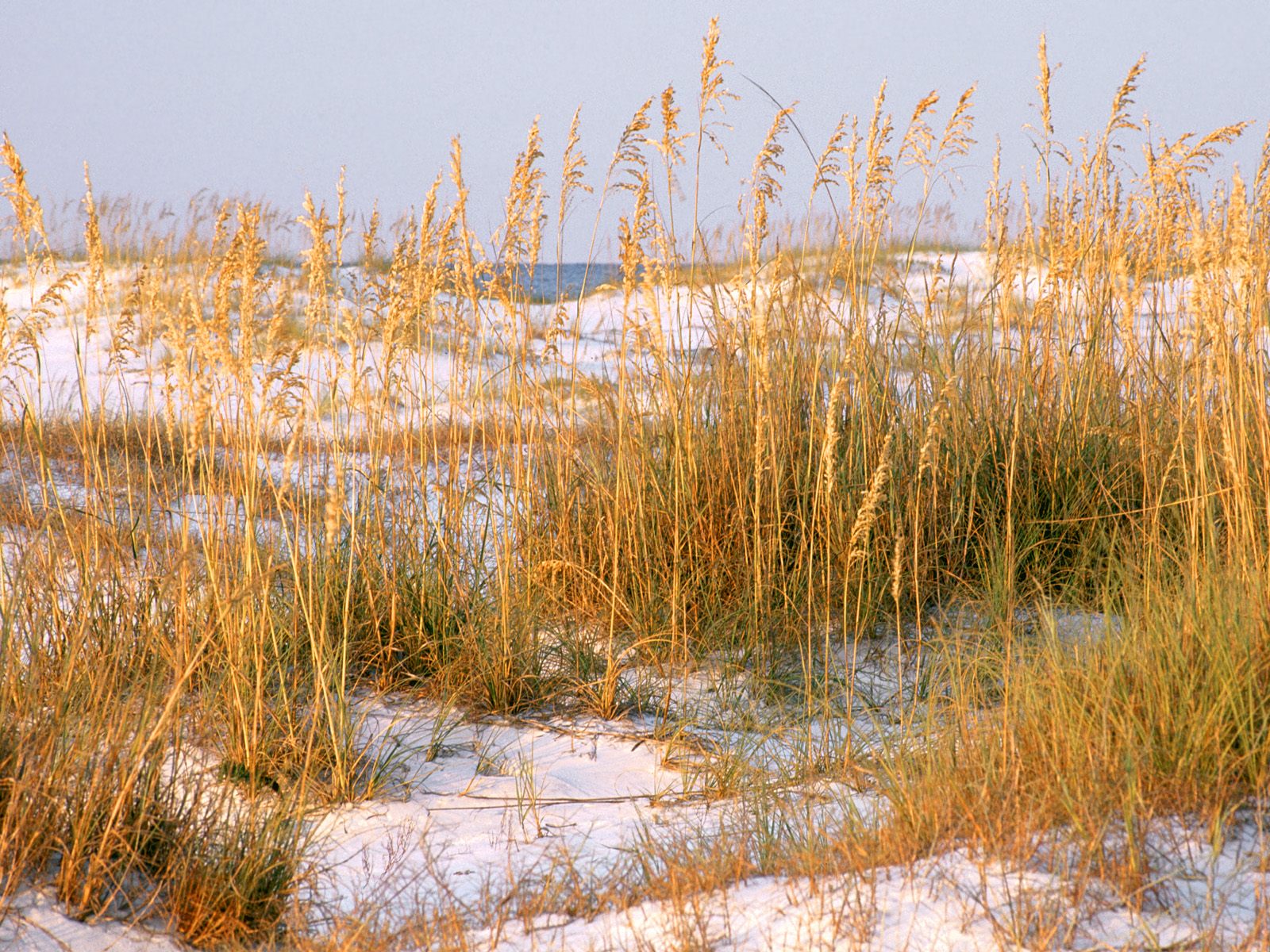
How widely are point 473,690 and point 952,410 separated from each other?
167 centimetres

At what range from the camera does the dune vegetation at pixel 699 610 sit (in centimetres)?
165

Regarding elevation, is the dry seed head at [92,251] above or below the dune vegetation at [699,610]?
above

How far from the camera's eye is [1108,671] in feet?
6.36

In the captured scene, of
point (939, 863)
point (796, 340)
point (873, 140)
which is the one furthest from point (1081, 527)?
point (939, 863)

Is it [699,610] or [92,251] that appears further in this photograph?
[699,610]

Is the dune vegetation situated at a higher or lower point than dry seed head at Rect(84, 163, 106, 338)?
lower

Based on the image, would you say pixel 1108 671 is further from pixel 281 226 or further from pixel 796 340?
pixel 281 226

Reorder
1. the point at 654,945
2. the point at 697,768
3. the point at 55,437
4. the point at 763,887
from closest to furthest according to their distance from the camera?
the point at 654,945 → the point at 763,887 → the point at 697,768 → the point at 55,437

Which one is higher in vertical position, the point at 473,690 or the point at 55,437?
the point at 55,437

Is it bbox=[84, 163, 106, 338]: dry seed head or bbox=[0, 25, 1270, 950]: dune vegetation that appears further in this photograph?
bbox=[84, 163, 106, 338]: dry seed head

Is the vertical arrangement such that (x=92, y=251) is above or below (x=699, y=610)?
above

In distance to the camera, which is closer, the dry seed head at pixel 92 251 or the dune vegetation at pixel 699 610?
the dune vegetation at pixel 699 610

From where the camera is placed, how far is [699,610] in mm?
2998

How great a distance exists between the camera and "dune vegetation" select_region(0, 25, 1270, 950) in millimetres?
1649
